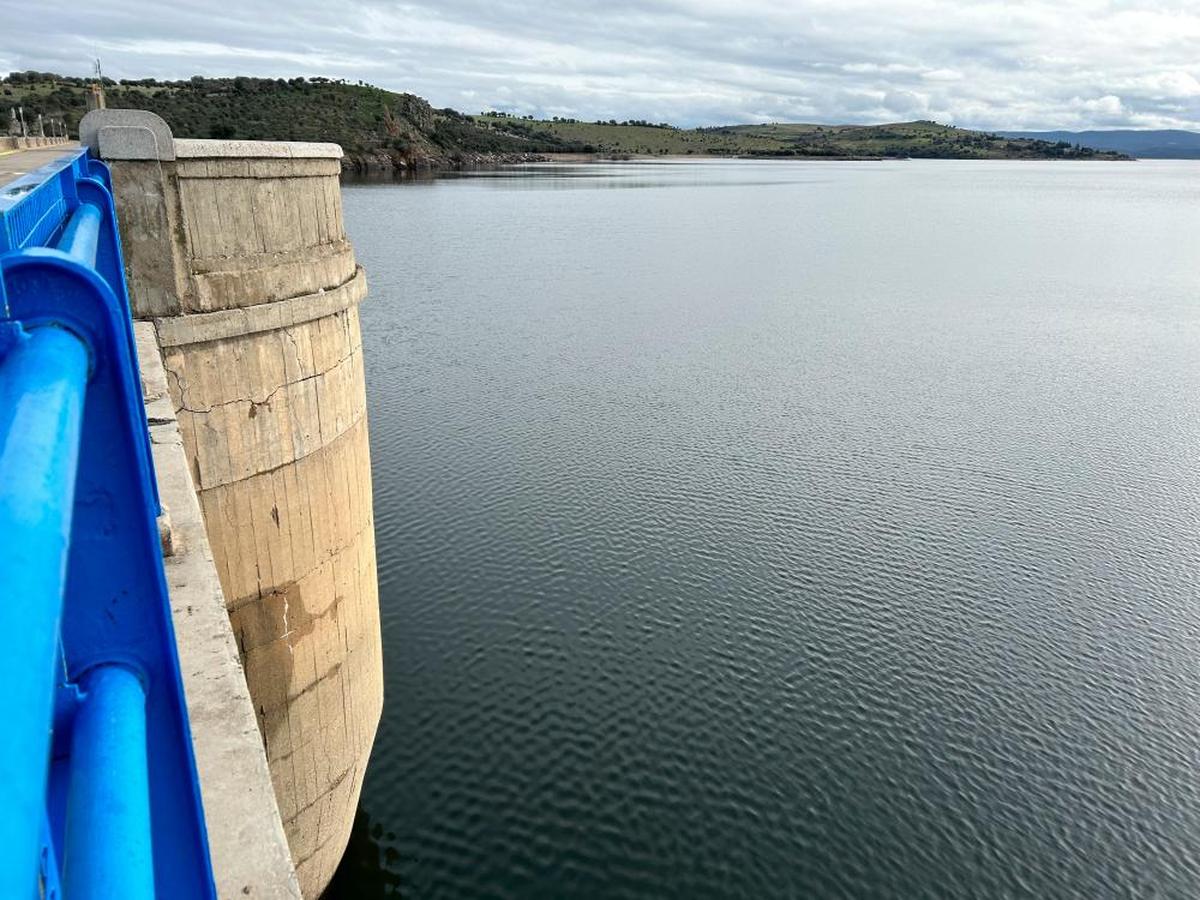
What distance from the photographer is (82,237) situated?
367 centimetres

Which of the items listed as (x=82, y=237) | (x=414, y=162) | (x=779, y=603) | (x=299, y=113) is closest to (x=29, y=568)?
(x=82, y=237)

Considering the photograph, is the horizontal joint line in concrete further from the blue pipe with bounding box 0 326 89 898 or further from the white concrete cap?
the blue pipe with bounding box 0 326 89 898

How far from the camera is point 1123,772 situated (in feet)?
56.3

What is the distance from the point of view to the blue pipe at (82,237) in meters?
3.34

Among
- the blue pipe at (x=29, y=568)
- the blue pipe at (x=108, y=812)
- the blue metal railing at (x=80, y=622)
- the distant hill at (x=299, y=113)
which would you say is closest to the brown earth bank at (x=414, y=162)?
the distant hill at (x=299, y=113)

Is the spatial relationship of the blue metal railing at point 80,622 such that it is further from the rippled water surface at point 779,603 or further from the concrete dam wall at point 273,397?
the rippled water surface at point 779,603

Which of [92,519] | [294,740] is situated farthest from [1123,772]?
[92,519]

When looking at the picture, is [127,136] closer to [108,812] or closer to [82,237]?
[82,237]

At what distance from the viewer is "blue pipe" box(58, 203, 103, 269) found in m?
3.34

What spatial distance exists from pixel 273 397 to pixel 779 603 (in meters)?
Answer: 15.7

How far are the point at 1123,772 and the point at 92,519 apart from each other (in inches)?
790

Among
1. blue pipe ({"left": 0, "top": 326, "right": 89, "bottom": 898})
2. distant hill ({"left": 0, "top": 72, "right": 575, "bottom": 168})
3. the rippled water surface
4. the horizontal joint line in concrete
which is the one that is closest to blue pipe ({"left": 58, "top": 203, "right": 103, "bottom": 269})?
blue pipe ({"left": 0, "top": 326, "right": 89, "bottom": 898})

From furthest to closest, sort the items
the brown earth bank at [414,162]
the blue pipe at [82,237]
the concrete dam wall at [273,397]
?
the brown earth bank at [414,162] → the concrete dam wall at [273,397] → the blue pipe at [82,237]

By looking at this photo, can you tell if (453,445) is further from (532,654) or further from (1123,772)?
(1123,772)
